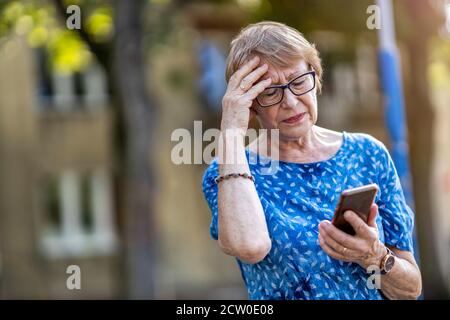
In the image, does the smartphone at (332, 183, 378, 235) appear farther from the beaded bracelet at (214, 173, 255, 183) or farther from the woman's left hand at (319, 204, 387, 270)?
the beaded bracelet at (214, 173, 255, 183)

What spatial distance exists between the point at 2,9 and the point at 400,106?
3.20 metres

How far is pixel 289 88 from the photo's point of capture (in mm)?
2463

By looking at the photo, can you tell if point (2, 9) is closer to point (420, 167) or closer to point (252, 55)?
point (252, 55)

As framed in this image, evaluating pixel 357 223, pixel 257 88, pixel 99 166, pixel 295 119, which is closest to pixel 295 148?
pixel 295 119

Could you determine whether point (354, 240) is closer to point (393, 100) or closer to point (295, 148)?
point (295, 148)

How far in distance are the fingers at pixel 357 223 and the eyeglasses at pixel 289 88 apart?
379 millimetres

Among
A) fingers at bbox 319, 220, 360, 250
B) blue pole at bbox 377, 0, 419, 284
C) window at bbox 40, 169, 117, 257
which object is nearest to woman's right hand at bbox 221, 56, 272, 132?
fingers at bbox 319, 220, 360, 250

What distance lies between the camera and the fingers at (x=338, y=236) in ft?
7.53

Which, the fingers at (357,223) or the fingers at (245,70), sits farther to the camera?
the fingers at (245,70)

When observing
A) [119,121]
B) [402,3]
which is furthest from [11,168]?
[402,3]

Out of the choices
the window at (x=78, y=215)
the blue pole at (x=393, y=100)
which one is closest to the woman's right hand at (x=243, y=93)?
the blue pole at (x=393, y=100)

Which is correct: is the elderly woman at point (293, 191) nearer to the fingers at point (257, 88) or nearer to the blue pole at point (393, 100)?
the fingers at point (257, 88)

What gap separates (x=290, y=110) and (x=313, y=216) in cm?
29

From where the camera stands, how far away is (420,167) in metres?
12.1
